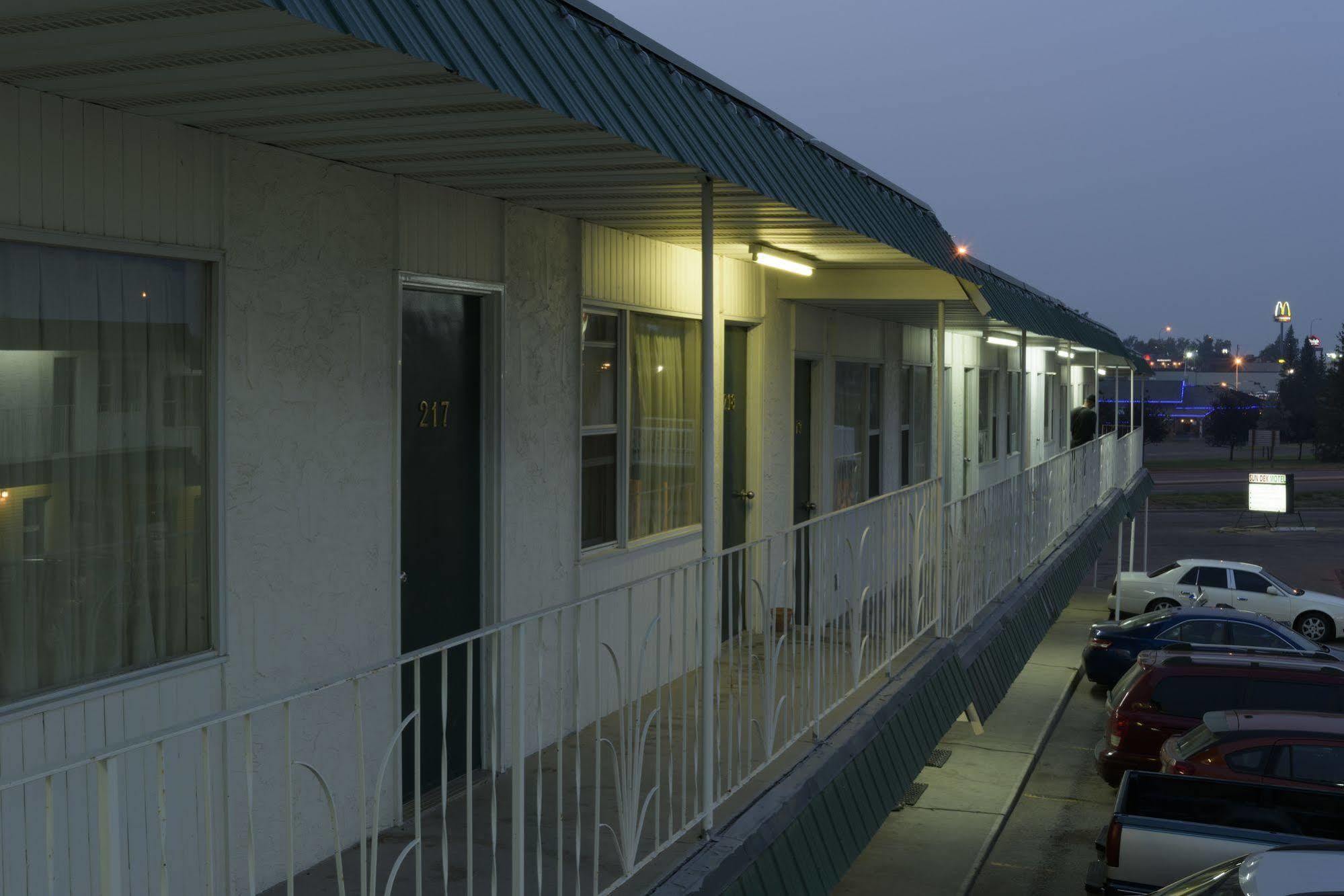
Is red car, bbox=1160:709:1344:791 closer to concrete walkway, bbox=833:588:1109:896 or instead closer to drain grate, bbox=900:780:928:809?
concrete walkway, bbox=833:588:1109:896

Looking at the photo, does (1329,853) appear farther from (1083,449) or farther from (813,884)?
(1083,449)

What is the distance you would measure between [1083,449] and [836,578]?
13.6 meters

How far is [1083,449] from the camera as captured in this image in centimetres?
1961

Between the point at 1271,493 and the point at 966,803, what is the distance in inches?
1115

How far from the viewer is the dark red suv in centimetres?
1591

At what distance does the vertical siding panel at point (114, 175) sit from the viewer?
4133 mm

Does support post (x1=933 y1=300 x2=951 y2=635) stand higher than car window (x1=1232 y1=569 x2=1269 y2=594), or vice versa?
support post (x1=933 y1=300 x2=951 y2=635)

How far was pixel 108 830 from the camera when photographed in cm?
226

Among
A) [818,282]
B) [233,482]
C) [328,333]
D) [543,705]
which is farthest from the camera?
[818,282]

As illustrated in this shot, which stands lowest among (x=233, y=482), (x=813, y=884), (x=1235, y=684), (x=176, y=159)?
(x=1235, y=684)

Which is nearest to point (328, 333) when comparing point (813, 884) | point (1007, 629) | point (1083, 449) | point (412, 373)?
point (412, 373)

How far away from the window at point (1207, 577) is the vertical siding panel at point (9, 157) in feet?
89.4

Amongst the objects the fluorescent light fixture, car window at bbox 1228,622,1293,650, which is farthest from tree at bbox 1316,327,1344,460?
the fluorescent light fixture

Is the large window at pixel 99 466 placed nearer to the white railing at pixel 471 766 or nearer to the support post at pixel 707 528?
the white railing at pixel 471 766
